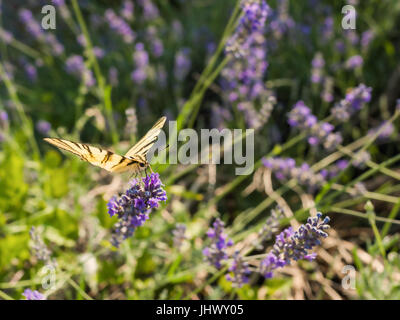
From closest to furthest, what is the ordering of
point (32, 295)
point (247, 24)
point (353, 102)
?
point (32, 295) < point (247, 24) < point (353, 102)

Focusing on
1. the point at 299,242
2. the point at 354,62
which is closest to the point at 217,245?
the point at 299,242

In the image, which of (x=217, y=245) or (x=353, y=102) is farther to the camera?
(x=353, y=102)

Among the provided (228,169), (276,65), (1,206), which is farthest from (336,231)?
(1,206)

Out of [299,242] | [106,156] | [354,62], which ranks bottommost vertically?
[299,242]

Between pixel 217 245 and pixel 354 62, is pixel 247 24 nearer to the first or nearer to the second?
pixel 217 245

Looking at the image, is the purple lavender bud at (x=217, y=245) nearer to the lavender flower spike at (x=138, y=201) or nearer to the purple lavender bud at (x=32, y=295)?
the lavender flower spike at (x=138, y=201)

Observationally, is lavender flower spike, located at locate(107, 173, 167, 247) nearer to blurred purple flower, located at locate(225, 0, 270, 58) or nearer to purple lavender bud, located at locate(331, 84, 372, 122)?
blurred purple flower, located at locate(225, 0, 270, 58)
